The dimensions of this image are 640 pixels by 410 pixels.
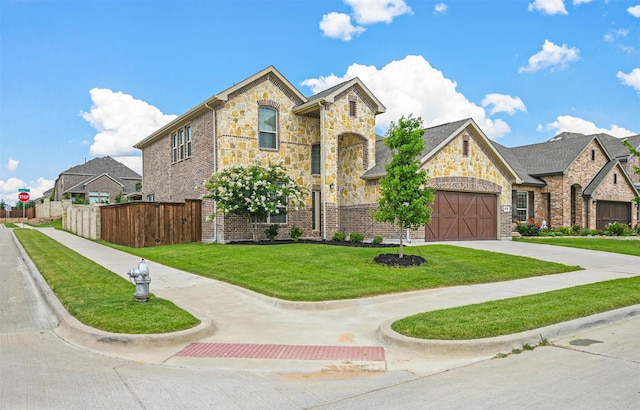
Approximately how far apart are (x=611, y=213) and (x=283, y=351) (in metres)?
32.9

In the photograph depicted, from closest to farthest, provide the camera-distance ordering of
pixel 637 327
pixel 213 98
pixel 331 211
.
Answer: pixel 637 327
pixel 213 98
pixel 331 211

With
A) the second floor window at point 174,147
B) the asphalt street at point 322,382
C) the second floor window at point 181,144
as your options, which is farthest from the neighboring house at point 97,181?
the asphalt street at point 322,382

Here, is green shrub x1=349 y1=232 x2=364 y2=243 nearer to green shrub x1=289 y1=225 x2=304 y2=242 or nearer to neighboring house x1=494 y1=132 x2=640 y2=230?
Answer: green shrub x1=289 y1=225 x2=304 y2=242

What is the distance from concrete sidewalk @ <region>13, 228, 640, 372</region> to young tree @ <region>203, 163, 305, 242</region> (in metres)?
6.02

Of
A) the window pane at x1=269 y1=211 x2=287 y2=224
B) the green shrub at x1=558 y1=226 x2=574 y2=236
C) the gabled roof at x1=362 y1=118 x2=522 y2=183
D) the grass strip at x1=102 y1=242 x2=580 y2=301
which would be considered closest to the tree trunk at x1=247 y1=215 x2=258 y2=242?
the window pane at x1=269 y1=211 x2=287 y2=224

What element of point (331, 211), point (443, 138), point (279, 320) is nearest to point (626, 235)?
point (443, 138)

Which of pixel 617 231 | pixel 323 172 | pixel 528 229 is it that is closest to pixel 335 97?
pixel 323 172

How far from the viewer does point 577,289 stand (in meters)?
10.9

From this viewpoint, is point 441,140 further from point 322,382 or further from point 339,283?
point 322,382

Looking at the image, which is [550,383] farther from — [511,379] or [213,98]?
[213,98]

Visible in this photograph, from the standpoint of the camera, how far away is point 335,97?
22.2 meters

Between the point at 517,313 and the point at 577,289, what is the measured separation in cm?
349

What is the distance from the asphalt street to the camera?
4992mm

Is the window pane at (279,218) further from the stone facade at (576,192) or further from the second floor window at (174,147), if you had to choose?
the stone facade at (576,192)
